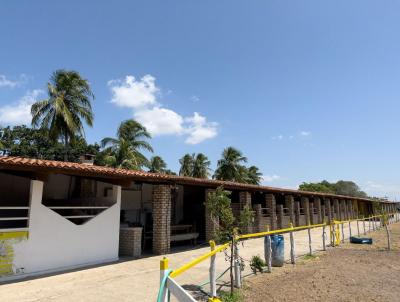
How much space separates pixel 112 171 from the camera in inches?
347

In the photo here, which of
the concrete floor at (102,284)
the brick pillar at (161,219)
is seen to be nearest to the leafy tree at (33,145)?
the brick pillar at (161,219)

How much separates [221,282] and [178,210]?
36.1 ft

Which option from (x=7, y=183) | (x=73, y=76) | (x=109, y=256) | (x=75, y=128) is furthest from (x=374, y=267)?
(x=73, y=76)

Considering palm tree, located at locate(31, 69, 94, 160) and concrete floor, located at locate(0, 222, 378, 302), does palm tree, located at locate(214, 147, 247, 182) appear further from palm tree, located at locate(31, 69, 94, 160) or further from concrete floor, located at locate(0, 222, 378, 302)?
concrete floor, located at locate(0, 222, 378, 302)

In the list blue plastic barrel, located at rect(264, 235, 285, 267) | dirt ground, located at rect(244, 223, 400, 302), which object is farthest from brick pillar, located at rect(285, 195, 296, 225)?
blue plastic barrel, located at rect(264, 235, 285, 267)

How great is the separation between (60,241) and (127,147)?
1911cm

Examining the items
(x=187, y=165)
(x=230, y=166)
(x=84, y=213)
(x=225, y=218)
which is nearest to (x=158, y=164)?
(x=187, y=165)

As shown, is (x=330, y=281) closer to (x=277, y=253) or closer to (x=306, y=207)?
(x=277, y=253)

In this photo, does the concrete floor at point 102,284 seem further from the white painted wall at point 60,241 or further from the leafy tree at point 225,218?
the leafy tree at point 225,218

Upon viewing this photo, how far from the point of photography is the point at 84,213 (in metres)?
11.4

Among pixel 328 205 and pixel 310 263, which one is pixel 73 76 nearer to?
pixel 310 263

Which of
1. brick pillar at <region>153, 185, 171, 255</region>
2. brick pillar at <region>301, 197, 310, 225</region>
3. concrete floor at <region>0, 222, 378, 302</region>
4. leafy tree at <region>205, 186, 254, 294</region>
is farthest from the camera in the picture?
brick pillar at <region>301, 197, 310, 225</region>

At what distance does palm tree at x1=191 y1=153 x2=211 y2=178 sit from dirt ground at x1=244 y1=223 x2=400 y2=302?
1228 inches

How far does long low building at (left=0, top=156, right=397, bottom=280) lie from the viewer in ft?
24.5
